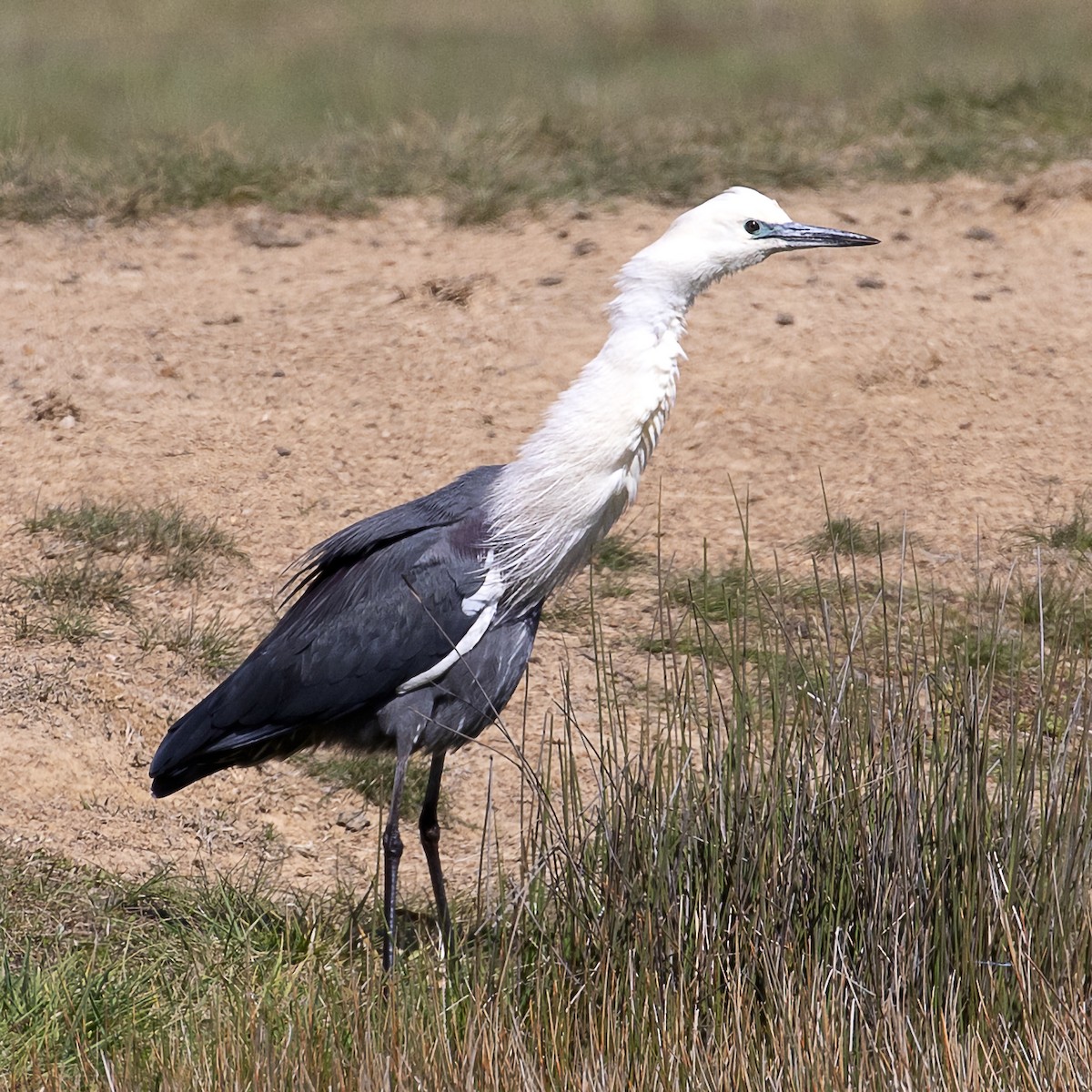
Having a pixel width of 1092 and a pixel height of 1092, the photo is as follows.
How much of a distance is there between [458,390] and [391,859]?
116 inches

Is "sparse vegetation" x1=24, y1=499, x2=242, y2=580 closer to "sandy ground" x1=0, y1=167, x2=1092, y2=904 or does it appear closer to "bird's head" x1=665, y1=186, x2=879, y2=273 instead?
"sandy ground" x1=0, y1=167, x2=1092, y2=904

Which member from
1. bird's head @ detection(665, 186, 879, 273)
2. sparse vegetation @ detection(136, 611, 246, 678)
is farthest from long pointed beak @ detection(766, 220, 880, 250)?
sparse vegetation @ detection(136, 611, 246, 678)

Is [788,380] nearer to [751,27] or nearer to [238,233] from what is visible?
[238,233]

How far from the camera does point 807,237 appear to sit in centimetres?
407

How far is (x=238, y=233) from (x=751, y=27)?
7479 mm

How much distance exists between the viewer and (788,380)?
21.2 ft

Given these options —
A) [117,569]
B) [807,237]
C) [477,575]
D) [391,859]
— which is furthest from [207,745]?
[807,237]

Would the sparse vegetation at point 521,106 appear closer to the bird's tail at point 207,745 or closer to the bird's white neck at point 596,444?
the bird's white neck at point 596,444

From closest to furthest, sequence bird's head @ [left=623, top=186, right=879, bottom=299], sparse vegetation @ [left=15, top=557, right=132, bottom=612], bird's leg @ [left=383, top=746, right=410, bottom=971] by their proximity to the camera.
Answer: bird's leg @ [left=383, top=746, right=410, bottom=971]
bird's head @ [left=623, top=186, right=879, bottom=299]
sparse vegetation @ [left=15, top=557, right=132, bottom=612]

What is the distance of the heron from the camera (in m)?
3.89

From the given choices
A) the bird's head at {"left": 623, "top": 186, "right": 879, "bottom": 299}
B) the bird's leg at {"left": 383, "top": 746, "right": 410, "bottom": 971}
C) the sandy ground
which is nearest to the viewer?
the bird's leg at {"left": 383, "top": 746, "right": 410, "bottom": 971}

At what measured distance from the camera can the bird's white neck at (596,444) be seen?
3.87 m

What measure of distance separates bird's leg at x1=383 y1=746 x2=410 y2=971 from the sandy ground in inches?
26.8

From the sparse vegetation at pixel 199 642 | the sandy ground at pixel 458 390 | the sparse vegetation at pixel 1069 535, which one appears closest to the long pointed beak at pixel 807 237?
the sandy ground at pixel 458 390
